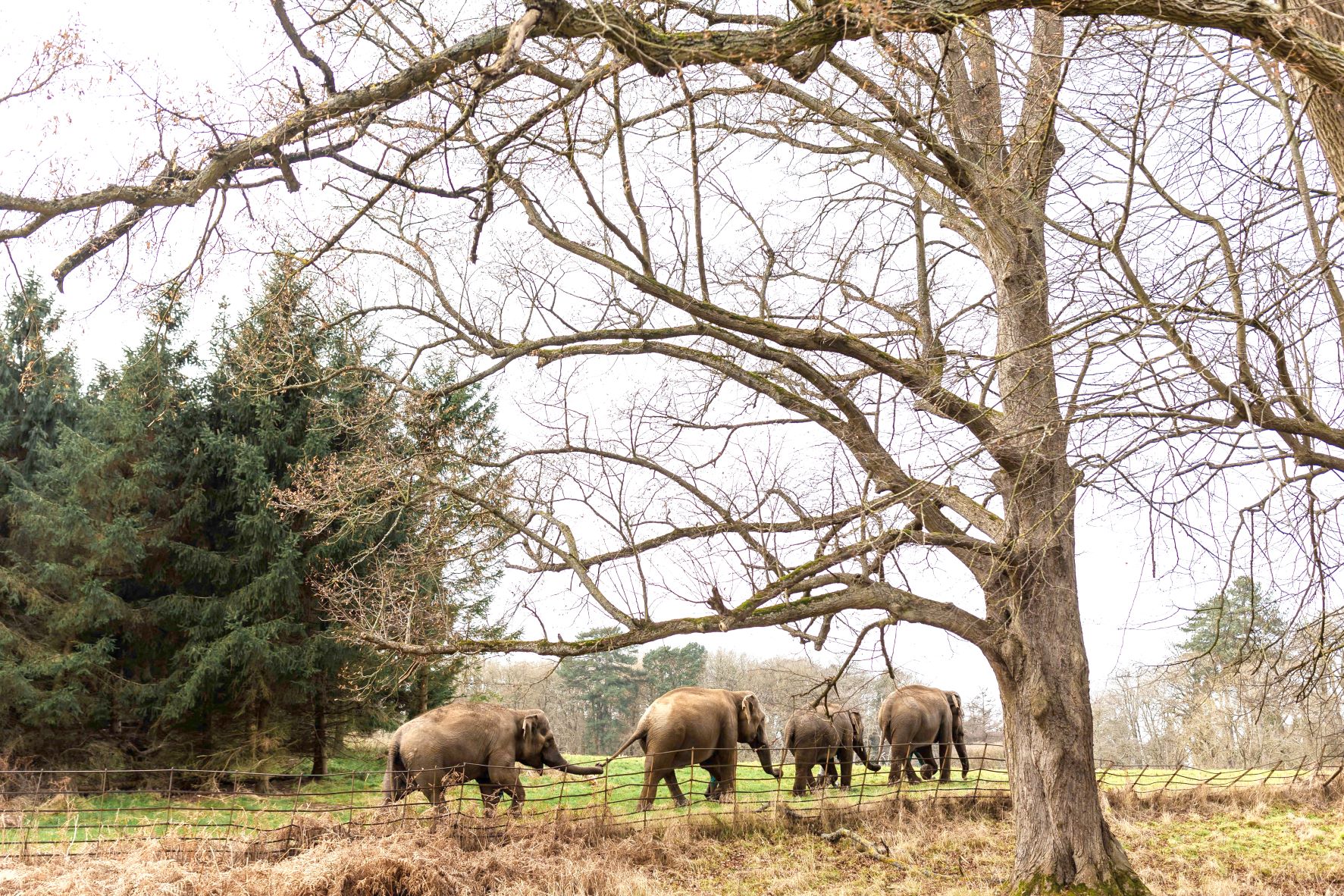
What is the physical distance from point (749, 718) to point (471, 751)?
180 inches

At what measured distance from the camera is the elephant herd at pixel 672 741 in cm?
1138

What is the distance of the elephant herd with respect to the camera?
37.3ft

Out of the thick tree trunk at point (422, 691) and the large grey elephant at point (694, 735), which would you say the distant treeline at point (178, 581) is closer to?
the thick tree trunk at point (422, 691)

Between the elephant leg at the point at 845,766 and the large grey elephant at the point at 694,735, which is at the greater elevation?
the large grey elephant at the point at 694,735

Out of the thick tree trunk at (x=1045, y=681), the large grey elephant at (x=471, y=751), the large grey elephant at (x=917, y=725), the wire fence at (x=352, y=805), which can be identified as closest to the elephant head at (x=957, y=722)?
the large grey elephant at (x=917, y=725)

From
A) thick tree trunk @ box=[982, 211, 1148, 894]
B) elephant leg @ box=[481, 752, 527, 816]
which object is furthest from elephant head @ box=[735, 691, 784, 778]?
thick tree trunk @ box=[982, 211, 1148, 894]

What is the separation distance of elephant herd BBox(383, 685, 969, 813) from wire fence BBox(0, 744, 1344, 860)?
15cm

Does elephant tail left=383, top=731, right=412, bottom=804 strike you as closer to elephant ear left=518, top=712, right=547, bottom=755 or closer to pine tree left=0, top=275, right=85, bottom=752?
elephant ear left=518, top=712, right=547, bottom=755

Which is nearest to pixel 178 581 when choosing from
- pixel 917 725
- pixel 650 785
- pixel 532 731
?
pixel 532 731

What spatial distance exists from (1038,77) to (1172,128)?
3.19ft

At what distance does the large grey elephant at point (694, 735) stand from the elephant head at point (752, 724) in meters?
0.01

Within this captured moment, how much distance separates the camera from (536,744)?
12.5 metres

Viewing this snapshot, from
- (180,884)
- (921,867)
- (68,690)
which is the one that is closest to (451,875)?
(180,884)

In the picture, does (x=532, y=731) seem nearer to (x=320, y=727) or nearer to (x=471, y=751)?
(x=471, y=751)
